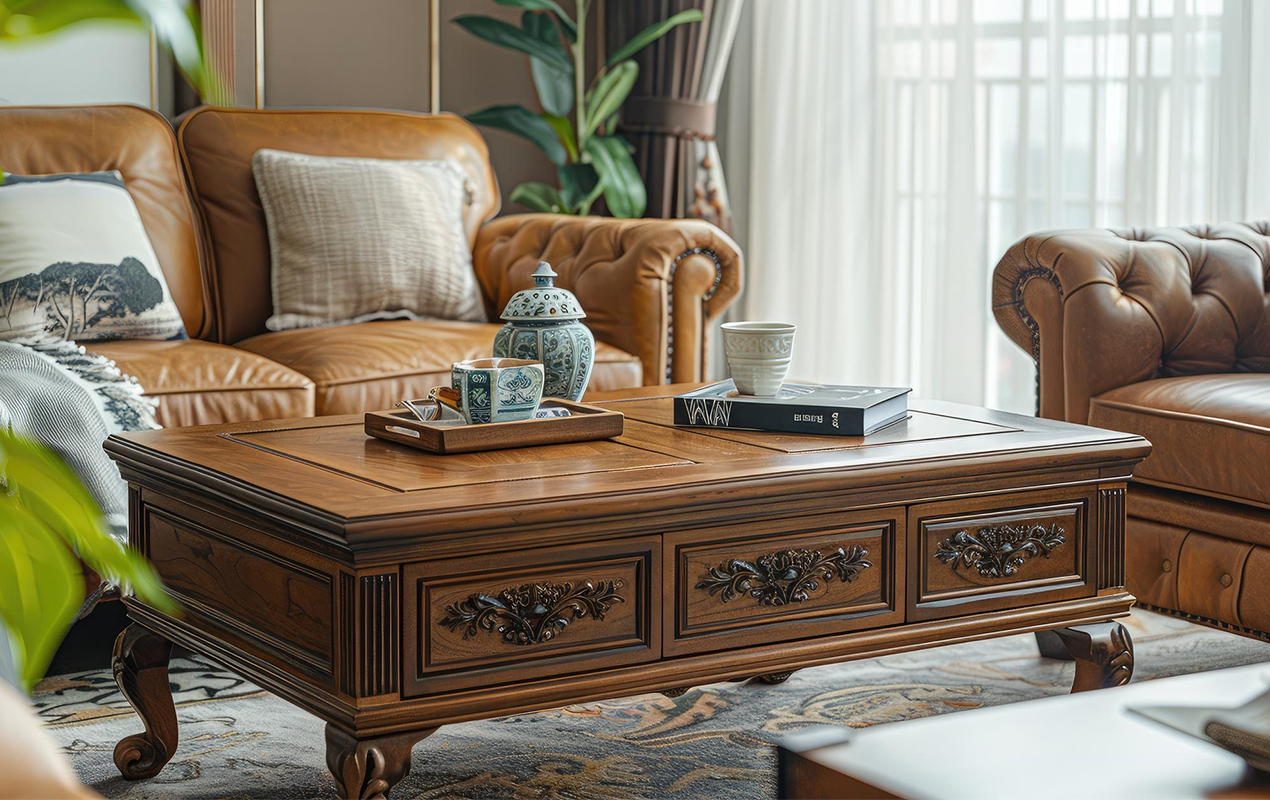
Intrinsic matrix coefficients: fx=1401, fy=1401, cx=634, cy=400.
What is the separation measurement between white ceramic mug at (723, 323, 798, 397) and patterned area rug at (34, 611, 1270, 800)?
0.49 metres

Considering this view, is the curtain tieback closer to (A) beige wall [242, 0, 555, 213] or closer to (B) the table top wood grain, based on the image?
(A) beige wall [242, 0, 555, 213]

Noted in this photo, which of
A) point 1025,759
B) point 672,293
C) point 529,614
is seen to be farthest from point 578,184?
point 1025,759

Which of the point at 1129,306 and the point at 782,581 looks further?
the point at 1129,306

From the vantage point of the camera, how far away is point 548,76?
392 cm

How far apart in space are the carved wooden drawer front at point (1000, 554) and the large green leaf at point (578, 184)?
238 centimetres

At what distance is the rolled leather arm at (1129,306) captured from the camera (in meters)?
2.36

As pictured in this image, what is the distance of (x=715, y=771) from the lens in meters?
1.82

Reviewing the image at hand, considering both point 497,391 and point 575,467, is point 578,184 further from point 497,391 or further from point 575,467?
point 575,467

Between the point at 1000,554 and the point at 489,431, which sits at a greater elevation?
the point at 489,431

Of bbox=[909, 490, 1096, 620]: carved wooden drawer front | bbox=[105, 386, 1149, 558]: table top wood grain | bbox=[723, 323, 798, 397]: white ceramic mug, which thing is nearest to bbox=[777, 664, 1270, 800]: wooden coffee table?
bbox=[105, 386, 1149, 558]: table top wood grain

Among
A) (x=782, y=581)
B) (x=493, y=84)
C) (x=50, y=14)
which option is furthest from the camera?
(x=493, y=84)

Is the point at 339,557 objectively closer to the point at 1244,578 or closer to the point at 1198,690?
the point at 1198,690

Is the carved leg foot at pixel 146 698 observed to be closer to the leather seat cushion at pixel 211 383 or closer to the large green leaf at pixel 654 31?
the leather seat cushion at pixel 211 383

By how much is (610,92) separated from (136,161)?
4.75ft
